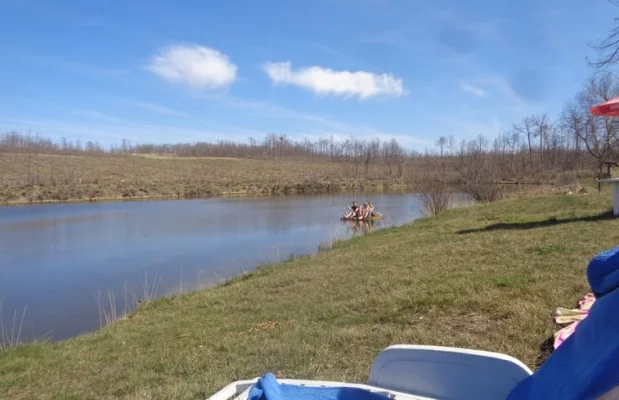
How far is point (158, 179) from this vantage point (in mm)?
56344

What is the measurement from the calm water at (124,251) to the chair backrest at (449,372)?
7712 millimetres

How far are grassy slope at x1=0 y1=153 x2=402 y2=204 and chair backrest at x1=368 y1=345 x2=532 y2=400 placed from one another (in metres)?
44.3

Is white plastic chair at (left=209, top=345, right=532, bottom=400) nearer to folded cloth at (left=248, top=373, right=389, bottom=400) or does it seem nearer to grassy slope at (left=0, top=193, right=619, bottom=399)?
folded cloth at (left=248, top=373, right=389, bottom=400)

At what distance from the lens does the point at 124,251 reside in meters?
16.7

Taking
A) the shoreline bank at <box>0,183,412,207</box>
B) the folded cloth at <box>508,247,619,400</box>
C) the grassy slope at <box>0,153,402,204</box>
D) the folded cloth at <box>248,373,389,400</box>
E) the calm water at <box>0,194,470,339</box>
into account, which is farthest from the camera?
the grassy slope at <box>0,153,402,204</box>

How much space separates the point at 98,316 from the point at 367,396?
8571 mm

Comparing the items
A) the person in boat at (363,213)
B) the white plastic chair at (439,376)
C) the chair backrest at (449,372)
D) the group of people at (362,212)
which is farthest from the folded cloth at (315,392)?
the group of people at (362,212)

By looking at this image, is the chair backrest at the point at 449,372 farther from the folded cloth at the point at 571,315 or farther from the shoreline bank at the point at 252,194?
the shoreline bank at the point at 252,194

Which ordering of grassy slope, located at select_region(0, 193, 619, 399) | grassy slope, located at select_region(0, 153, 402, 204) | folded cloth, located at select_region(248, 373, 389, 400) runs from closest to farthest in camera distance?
folded cloth, located at select_region(248, 373, 389, 400)
grassy slope, located at select_region(0, 193, 619, 399)
grassy slope, located at select_region(0, 153, 402, 204)

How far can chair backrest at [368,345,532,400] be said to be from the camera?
217cm

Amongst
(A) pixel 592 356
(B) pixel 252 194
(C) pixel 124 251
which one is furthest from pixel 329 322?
(B) pixel 252 194

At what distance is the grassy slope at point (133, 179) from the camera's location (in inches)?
1745

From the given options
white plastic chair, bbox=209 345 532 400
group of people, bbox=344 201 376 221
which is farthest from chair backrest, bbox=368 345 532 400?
group of people, bbox=344 201 376 221

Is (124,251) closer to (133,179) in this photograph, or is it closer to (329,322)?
(329,322)
